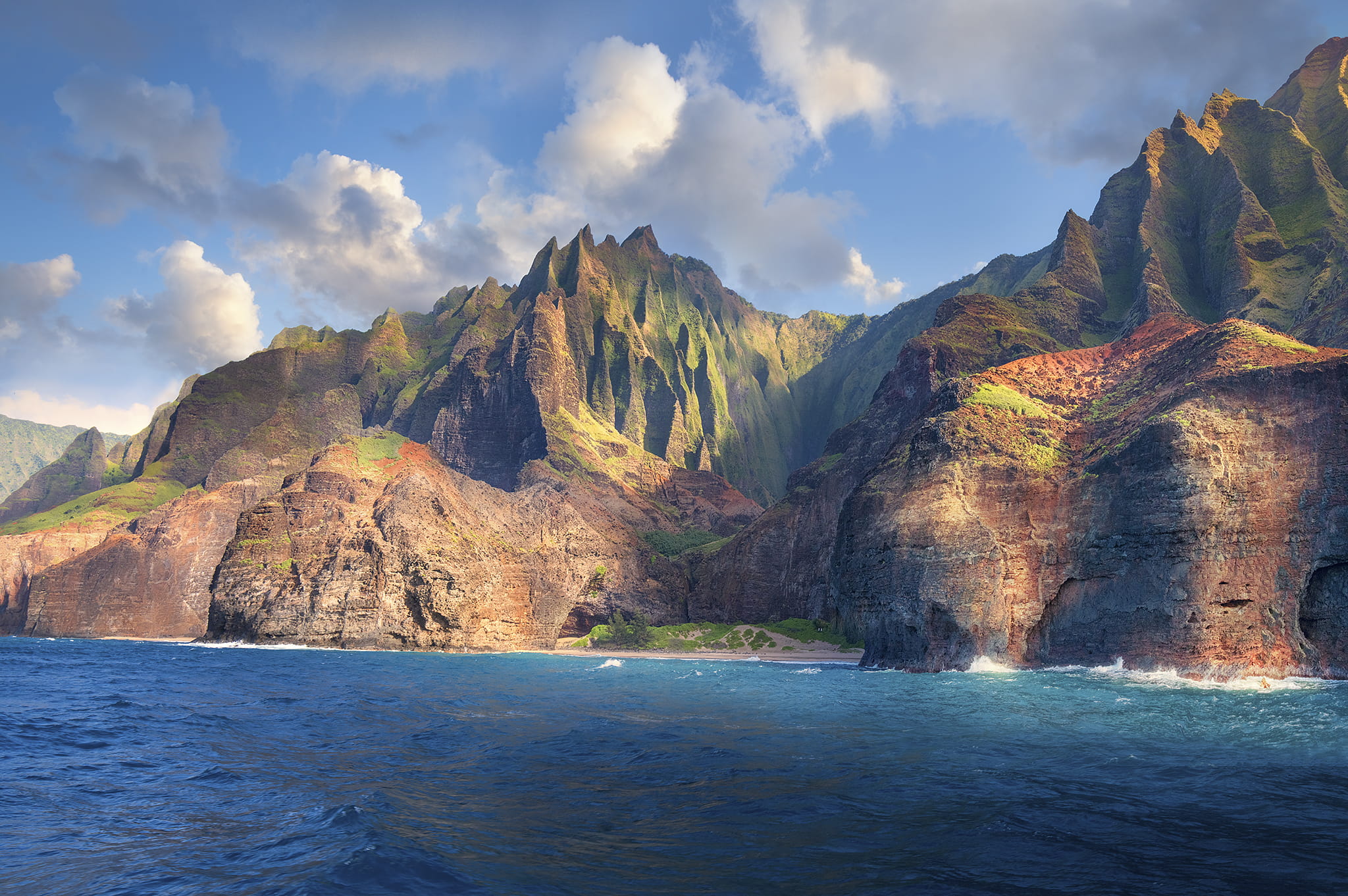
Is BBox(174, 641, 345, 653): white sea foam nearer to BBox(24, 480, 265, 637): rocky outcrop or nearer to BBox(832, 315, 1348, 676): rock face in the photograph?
BBox(24, 480, 265, 637): rocky outcrop

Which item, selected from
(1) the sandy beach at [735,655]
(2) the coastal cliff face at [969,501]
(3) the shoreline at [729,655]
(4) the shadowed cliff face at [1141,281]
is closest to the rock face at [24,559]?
(2) the coastal cliff face at [969,501]

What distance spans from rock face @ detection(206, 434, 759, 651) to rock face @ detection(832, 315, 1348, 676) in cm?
5755

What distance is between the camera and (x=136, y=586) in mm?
145375

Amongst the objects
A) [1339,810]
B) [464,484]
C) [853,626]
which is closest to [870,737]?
[1339,810]

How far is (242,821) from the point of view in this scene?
16.6 m

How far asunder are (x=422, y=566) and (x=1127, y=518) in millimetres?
89285

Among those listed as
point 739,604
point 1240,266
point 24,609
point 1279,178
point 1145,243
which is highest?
point 1279,178

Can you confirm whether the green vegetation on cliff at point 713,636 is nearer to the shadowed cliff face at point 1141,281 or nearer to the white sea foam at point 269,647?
the shadowed cliff face at point 1141,281

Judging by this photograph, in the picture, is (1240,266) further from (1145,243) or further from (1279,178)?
(1279,178)

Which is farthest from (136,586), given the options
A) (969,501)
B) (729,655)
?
(969,501)

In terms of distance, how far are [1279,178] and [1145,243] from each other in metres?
24.4

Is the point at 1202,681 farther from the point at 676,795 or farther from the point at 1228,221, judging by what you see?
the point at 1228,221

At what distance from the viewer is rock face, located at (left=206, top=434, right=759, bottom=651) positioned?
107 m

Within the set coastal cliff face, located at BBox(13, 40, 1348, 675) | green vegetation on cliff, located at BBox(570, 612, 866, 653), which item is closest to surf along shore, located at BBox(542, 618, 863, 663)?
green vegetation on cliff, located at BBox(570, 612, 866, 653)
